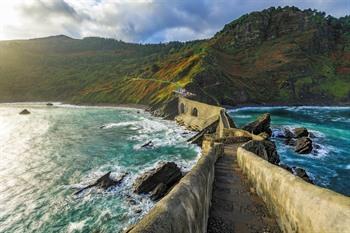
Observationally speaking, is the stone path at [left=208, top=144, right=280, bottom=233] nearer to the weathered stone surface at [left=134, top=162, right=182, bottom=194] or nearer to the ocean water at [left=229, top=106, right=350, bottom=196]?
the weathered stone surface at [left=134, top=162, right=182, bottom=194]

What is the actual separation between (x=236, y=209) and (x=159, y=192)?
16.2m

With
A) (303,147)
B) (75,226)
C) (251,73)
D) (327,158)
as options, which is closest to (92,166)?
(75,226)

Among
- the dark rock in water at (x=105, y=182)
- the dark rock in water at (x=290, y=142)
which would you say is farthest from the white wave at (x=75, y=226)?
the dark rock in water at (x=290, y=142)

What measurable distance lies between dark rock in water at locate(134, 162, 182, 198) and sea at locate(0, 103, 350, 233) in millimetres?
1004

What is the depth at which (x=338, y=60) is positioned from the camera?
456 feet

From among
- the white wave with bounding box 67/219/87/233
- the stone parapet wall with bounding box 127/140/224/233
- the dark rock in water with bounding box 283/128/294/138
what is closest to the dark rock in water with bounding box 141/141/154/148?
the white wave with bounding box 67/219/87/233

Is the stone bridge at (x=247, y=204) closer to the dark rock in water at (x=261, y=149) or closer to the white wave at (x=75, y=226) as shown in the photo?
the dark rock in water at (x=261, y=149)

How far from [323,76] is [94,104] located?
111 m

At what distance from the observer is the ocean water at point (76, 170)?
24172 millimetres

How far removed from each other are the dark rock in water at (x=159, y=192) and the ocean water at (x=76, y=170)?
3.20 ft

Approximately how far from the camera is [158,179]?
94.9ft

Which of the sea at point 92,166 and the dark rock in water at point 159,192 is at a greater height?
the dark rock in water at point 159,192

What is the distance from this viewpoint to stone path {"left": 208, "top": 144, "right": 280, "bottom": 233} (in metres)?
10.2

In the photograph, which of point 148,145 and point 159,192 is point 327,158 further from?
point 148,145
